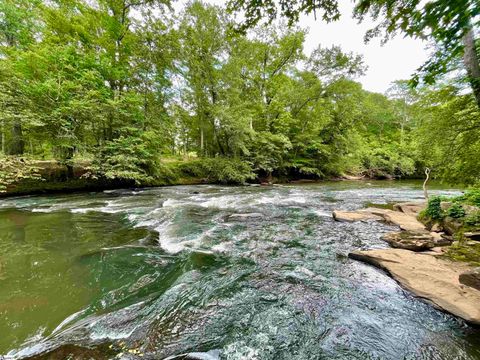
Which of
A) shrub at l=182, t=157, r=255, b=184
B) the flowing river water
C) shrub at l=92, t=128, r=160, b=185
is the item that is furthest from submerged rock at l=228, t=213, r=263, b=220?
shrub at l=182, t=157, r=255, b=184

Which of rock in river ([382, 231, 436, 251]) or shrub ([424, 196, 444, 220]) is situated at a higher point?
shrub ([424, 196, 444, 220])

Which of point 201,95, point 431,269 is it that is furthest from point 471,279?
point 201,95

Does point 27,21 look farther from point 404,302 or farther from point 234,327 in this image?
point 404,302

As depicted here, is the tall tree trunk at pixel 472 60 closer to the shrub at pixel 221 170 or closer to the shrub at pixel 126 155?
the shrub at pixel 126 155

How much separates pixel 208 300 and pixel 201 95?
15.8 m

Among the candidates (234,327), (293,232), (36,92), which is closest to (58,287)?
(234,327)

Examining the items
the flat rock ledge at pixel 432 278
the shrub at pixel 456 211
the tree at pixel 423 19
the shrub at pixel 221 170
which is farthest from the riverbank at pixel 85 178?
the shrub at pixel 456 211

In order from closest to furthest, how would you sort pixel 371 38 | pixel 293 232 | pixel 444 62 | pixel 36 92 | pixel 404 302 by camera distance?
1. pixel 404 302
2. pixel 444 62
3. pixel 371 38
4. pixel 293 232
5. pixel 36 92

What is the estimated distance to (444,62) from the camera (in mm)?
2666

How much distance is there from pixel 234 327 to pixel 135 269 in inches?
76.0

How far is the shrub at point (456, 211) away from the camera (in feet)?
15.4

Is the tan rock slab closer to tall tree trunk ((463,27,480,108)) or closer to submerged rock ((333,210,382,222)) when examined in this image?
submerged rock ((333,210,382,222))

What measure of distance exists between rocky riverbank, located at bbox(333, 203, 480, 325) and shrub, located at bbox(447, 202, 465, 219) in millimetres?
357

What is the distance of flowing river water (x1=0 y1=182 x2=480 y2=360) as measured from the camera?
183cm
